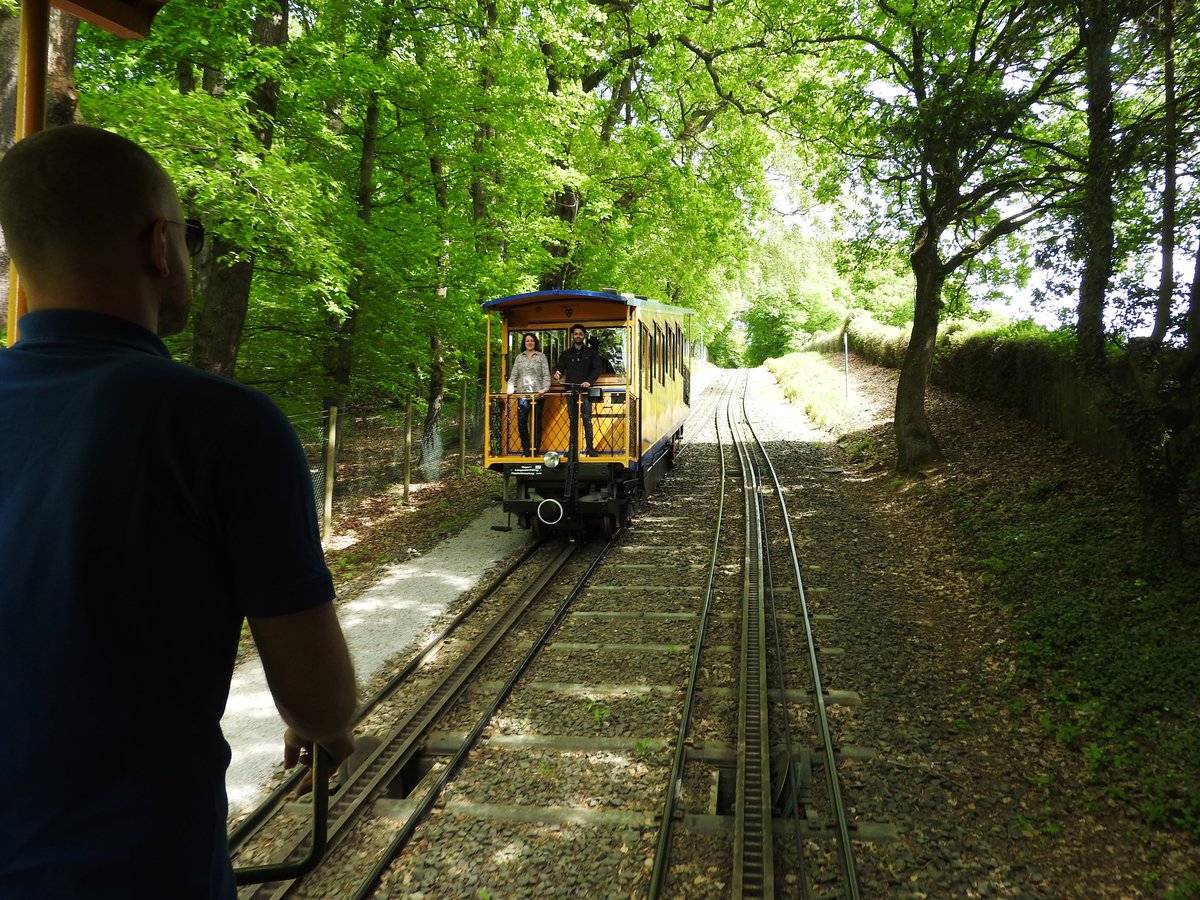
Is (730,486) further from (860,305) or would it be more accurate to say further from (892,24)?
(860,305)

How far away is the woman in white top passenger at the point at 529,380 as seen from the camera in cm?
1105

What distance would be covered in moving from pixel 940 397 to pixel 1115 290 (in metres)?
11.8

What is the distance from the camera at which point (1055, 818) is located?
468cm

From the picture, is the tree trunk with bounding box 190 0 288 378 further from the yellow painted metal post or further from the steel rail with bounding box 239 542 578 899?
the yellow painted metal post

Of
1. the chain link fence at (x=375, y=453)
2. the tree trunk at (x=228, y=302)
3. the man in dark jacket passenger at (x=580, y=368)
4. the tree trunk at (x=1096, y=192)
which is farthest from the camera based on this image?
the chain link fence at (x=375, y=453)

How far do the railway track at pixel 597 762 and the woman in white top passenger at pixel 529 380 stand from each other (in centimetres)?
283

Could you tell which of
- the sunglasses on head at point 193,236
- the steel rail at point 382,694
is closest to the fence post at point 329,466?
the steel rail at point 382,694

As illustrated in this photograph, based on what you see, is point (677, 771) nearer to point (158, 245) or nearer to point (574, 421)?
point (158, 245)

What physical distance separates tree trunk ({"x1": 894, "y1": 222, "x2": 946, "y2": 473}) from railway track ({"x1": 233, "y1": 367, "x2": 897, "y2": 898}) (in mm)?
6638

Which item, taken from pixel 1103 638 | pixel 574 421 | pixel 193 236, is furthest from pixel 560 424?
pixel 193 236

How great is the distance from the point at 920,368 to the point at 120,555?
14.9 meters

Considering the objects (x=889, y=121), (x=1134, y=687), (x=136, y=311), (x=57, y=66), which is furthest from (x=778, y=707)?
(x=889, y=121)

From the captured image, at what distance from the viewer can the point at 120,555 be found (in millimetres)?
1104

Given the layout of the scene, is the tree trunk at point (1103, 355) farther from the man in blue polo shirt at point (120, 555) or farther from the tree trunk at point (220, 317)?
the tree trunk at point (220, 317)
